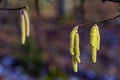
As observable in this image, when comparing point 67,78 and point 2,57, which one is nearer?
point 67,78

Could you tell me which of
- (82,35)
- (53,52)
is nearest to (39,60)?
(53,52)

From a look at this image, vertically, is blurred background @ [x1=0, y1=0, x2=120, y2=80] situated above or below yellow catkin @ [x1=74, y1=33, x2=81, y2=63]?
below

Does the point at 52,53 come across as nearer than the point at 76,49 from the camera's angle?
No

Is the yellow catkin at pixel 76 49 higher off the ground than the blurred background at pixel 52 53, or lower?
higher

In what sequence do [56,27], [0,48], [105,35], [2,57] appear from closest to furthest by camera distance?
[2,57]
[0,48]
[105,35]
[56,27]

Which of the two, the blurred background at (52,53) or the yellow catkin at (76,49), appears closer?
the yellow catkin at (76,49)

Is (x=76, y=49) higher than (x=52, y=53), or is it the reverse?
(x=76, y=49)

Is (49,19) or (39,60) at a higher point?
(39,60)

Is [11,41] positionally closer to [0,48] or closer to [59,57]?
[0,48]

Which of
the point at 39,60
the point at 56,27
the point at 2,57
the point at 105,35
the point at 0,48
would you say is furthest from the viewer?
the point at 56,27

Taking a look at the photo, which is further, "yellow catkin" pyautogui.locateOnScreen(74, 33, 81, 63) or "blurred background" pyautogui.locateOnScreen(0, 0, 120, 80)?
"blurred background" pyautogui.locateOnScreen(0, 0, 120, 80)
